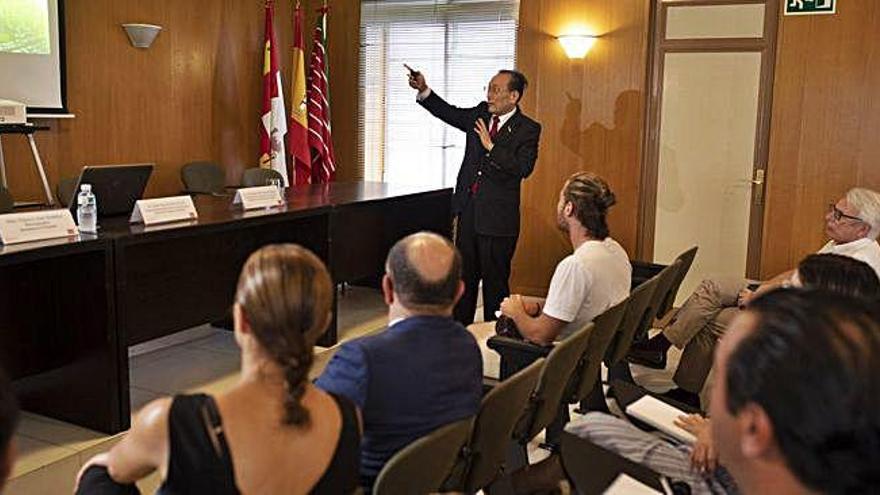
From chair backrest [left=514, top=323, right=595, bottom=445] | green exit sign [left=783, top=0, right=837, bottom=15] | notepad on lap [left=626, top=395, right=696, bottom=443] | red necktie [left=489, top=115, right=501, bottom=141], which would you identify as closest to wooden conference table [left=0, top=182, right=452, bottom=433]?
red necktie [left=489, top=115, right=501, bottom=141]

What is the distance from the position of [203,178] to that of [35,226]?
3065 millimetres

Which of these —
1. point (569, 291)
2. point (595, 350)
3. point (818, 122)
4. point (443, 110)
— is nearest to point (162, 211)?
point (569, 291)

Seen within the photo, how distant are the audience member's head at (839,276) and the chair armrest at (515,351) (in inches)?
A: 38.3

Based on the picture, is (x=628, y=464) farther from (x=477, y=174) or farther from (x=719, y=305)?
(x=477, y=174)

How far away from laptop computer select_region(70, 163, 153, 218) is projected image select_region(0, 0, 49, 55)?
205 cm

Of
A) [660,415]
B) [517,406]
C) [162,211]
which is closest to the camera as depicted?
[517,406]

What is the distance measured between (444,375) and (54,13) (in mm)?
4542

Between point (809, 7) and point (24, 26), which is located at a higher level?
point (809, 7)

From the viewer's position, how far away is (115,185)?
3.62 m

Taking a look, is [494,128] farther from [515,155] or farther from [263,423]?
[263,423]

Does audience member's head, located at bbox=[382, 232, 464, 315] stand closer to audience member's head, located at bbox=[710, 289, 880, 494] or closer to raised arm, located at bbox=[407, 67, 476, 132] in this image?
audience member's head, located at bbox=[710, 289, 880, 494]

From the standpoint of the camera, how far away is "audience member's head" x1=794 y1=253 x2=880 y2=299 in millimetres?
2172

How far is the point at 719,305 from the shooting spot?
13.4ft

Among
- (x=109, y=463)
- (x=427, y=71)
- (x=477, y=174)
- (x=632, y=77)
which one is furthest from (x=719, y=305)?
(x=427, y=71)
